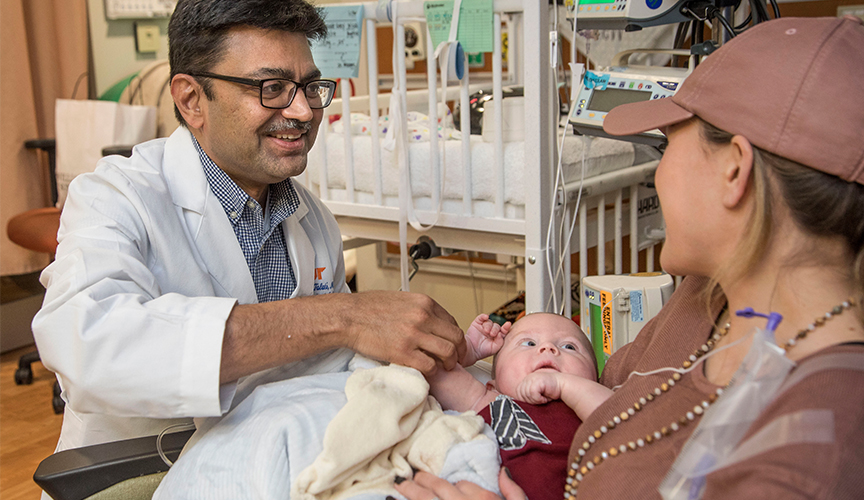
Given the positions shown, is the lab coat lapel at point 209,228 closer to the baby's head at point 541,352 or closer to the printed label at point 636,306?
the baby's head at point 541,352

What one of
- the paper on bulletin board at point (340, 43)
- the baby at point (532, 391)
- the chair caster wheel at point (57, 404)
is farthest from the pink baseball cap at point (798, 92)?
the chair caster wheel at point (57, 404)

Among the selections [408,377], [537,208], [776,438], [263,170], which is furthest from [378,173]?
[776,438]

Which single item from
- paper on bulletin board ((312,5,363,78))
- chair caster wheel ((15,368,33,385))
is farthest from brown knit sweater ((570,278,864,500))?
chair caster wheel ((15,368,33,385))

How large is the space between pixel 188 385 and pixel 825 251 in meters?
0.85

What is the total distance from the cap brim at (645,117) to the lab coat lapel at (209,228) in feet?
2.47

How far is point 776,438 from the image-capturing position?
0.63m

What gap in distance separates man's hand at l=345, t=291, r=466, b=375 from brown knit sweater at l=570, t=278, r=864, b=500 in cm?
30

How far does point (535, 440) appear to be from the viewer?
1057mm

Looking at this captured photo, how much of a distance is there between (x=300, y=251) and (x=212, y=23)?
0.48 meters

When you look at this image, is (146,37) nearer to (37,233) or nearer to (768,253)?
(37,233)

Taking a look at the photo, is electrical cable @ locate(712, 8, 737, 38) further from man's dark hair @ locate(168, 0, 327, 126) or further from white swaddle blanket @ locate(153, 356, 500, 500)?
white swaddle blanket @ locate(153, 356, 500, 500)

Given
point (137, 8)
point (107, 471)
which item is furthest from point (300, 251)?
point (137, 8)

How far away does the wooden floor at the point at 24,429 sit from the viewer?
235 centimetres

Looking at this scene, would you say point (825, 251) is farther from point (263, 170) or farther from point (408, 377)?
point (263, 170)
